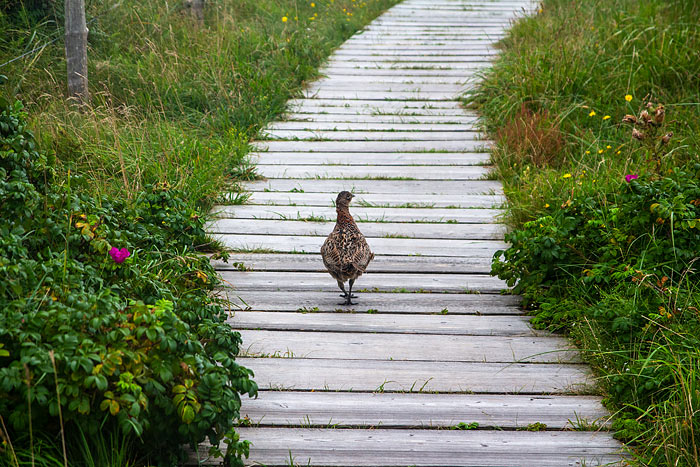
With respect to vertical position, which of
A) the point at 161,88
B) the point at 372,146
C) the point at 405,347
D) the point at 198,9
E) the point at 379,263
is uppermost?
the point at 198,9

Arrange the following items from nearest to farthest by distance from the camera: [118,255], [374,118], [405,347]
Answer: [118,255]
[405,347]
[374,118]

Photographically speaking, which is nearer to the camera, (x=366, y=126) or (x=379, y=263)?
(x=379, y=263)

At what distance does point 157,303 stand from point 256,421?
0.70 m

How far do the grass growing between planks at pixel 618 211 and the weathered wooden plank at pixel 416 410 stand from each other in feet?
0.77

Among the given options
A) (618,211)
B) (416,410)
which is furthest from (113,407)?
(618,211)

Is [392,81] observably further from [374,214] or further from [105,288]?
[105,288]

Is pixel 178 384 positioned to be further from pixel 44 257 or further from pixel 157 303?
pixel 44 257

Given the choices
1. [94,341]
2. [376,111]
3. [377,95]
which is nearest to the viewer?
[94,341]

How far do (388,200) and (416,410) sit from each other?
2943 mm

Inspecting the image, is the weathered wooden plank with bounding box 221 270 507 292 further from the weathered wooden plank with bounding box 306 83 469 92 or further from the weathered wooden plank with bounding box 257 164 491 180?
the weathered wooden plank with bounding box 306 83 469 92

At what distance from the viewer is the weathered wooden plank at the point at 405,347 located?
3623 millimetres

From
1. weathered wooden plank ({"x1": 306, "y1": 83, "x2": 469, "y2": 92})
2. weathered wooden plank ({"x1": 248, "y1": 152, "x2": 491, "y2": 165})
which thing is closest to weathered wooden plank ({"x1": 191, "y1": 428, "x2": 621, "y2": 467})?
weathered wooden plank ({"x1": 248, "y1": 152, "x2": 491, "y2": 165})

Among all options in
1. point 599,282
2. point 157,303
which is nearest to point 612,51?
point 599,282

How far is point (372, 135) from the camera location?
738 cm
